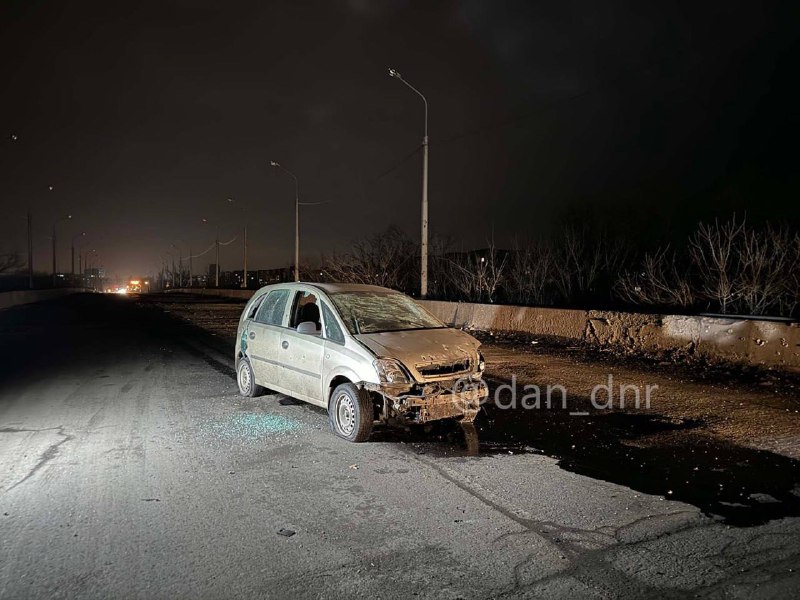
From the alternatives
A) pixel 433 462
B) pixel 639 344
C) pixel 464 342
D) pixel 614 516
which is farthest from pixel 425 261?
pixel 614 516

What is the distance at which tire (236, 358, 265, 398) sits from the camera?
812 centimetres

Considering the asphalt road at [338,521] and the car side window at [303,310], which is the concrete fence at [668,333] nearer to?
the asphalt road at [338,521]

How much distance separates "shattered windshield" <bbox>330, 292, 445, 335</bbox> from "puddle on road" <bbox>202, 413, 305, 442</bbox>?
4.59 ft

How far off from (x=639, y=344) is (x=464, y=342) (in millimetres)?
7004

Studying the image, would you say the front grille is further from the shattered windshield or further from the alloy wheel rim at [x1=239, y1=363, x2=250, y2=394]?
the alloy wheel rim at [x1=239, y1=363, x2=250, y2=394]

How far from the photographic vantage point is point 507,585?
3209 millimetres

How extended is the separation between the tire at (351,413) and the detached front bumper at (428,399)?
0.15m

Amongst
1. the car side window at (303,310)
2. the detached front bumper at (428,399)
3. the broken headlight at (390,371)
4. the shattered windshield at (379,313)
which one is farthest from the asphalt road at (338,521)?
the car side window at (303,310)

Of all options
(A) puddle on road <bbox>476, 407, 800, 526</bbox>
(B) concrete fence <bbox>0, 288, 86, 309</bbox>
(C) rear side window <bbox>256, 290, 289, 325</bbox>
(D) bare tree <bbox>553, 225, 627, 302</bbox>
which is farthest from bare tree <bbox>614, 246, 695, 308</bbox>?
(B) concrete fence <bbox>0, 288, 86, 309</bbox>

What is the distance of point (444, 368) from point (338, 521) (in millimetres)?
2389

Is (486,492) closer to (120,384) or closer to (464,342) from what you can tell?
(464,342)

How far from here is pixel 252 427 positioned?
21.8ft

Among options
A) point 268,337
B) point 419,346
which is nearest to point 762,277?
point 419,346

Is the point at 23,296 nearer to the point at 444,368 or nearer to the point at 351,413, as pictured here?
the point at 351,413
